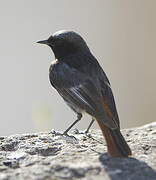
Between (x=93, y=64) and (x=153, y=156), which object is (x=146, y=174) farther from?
(x=93, y=64)

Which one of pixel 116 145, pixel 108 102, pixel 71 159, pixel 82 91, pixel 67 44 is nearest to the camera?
pixel 71 159

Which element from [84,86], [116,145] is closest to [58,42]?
[84,86]

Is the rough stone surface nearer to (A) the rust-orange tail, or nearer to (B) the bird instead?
(A) the rust-orange tail

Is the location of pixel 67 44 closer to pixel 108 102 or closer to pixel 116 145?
pixel 108 102

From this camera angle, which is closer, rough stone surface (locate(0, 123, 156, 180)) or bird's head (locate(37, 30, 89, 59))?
rough stone surface (locate(0, 123, 156, 180))

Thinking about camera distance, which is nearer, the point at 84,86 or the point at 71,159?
the point at 71,159

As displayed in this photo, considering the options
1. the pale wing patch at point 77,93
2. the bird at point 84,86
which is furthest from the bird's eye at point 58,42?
the pale wing patch at point 77,93

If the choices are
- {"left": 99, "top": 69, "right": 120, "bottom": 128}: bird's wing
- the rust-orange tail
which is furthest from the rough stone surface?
{"left": 99, "top": 69, "right": 120, "bottom": 128}: bird's wing
